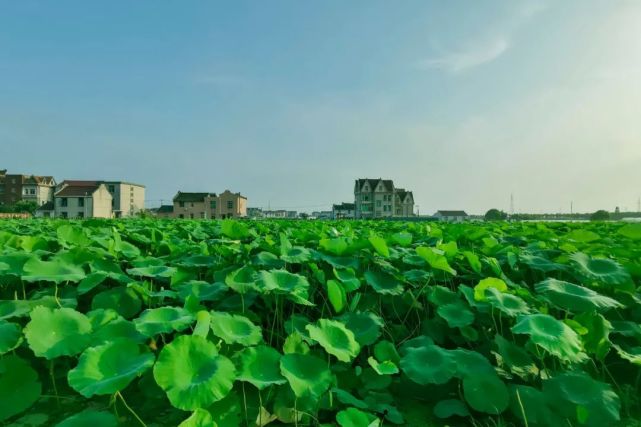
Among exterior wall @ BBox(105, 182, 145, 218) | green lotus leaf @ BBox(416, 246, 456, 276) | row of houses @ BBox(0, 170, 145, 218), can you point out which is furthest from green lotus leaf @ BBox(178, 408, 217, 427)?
exterior wall @ BBox(105, 182, 145, 218)

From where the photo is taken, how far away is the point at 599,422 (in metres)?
1.14

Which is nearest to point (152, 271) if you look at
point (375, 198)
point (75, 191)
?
point (375, 198)

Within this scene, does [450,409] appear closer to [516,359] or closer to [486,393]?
[486,393]

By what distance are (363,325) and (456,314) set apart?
0.43 m

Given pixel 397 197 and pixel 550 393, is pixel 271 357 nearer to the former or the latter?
pixel 550 393

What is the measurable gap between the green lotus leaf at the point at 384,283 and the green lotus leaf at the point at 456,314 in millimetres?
245

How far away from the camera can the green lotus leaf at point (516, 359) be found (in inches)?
54.7

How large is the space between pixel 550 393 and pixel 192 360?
3.77ft

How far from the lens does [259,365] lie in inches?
46.8

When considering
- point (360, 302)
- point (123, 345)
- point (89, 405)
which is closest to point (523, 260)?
point (360, 302)

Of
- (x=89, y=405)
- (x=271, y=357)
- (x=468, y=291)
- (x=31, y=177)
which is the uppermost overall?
(x=31, y=177)

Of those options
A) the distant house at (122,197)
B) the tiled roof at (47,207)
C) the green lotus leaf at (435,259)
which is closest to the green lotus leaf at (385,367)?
the green lotus leaf at (435,259)

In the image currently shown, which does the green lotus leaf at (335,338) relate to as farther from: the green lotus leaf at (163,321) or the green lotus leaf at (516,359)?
the green lotus leaf at (516,359)

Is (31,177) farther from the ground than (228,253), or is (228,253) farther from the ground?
(31,177)
